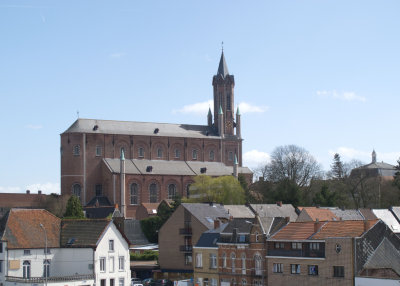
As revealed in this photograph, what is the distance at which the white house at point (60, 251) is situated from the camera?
50.5m

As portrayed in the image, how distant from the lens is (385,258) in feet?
150

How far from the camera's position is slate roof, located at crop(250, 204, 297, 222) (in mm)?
75312

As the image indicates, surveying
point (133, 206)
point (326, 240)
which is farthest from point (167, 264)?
point (133, 206)

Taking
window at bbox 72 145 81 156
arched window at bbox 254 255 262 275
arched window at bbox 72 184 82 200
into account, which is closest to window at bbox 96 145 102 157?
window at bbox 72 145 81 156

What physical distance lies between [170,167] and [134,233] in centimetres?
3025

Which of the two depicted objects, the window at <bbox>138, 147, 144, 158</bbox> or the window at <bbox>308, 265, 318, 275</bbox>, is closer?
the window at <bbox>308, 265, 318, 275</bbox>

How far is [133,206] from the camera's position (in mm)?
112875

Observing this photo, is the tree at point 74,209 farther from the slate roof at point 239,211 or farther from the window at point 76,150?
the slate roof at point 239,211

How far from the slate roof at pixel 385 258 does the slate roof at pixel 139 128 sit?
77.0 meters

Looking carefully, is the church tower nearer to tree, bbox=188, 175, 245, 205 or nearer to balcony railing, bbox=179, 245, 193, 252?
tree, bbox=188, 175, 245, 205

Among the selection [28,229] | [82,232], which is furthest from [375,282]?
[28,229]

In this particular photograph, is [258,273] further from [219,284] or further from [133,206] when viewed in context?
[133,206]

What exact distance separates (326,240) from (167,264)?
24984mm

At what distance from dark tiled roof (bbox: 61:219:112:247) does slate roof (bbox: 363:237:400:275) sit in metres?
20.5
